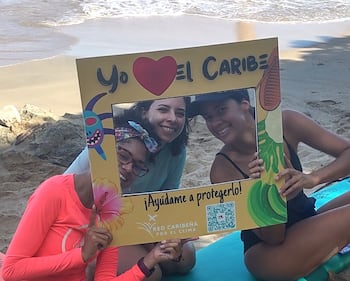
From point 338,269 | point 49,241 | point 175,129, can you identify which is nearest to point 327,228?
point 338,269

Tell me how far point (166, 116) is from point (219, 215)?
1.09 feet

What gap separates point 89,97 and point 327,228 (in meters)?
1.00

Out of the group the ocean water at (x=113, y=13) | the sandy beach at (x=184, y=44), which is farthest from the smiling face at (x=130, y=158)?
the ocean water at (x=113, y=13)

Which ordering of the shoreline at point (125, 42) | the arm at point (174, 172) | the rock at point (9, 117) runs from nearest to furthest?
the arm at point (174, 172)
the rock at point (9, 117)
the shoreline at point (125, 42)

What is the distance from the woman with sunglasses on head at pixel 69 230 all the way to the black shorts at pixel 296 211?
538 millimetres

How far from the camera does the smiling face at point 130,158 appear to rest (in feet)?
5.98

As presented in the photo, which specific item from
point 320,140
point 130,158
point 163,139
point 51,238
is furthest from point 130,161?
point 320,140

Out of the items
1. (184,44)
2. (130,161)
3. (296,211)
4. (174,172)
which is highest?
(130,161)

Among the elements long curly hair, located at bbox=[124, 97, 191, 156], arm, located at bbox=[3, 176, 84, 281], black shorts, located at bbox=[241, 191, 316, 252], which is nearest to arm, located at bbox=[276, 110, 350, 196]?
black shorts, located at bbox=[241, 191, 316, 252]

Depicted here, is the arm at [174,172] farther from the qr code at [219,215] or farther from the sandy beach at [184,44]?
the sandy beach at [184,44]

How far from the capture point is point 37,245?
1888mm

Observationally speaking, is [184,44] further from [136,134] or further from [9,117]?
[136,134]

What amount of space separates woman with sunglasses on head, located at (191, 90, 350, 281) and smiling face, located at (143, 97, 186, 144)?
0.09 meters

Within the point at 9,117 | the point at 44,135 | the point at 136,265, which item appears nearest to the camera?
the point at 136,265
